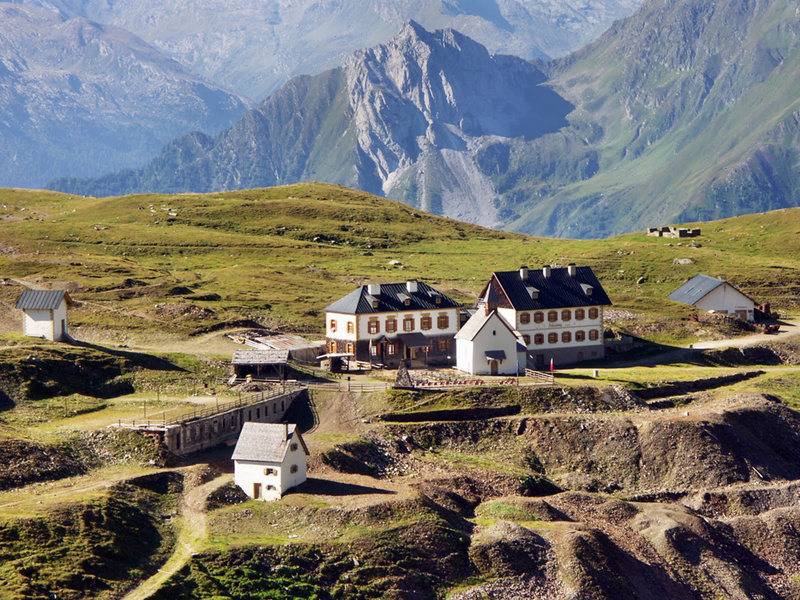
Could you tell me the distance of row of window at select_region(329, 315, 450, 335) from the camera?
456ft

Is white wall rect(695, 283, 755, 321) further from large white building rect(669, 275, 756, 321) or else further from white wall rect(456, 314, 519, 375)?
white wall rect(456, 314, 519, 375)

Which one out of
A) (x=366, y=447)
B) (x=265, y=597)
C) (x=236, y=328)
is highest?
(x=236, y=328)

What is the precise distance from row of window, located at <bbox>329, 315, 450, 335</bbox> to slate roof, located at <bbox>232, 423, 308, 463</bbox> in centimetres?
4062

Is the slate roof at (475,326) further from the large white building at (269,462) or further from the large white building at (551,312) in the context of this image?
the large white building at (269,462)

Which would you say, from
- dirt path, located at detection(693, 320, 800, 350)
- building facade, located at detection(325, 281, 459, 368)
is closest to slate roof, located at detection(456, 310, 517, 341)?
building facade, located at detection(325, 281, 459, 368)

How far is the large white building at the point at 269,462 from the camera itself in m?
95.2

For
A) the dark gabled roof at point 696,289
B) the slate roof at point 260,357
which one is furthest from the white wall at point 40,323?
the dark gabled roof at point 696,289

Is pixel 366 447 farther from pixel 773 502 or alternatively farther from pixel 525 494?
pixel 773 502

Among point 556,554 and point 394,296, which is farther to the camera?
point 394,296

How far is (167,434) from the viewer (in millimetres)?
102000

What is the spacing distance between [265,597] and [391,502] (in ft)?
46.2

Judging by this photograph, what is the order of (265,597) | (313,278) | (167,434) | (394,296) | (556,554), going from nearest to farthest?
(265,597) → (556,554) → (167,434) → (394,296) → (313,278)

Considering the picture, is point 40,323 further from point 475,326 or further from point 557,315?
point 557,315

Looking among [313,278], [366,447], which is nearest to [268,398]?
[366,447]
